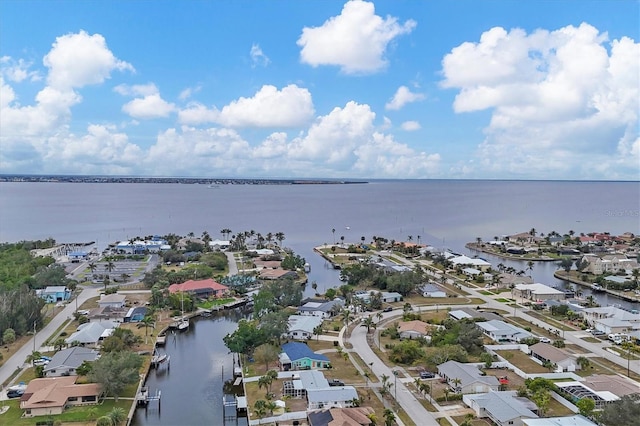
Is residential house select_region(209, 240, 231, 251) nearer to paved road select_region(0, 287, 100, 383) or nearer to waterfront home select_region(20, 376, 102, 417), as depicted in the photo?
paved road select_region(0, 287, 100, 383)

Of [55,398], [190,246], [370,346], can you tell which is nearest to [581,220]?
[190,246]

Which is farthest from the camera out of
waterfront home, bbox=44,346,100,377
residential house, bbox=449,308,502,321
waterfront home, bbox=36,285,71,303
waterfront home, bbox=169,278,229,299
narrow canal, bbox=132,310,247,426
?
waterfront home, bbox=169,278,229,299

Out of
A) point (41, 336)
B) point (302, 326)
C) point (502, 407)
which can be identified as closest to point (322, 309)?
point (302, 326)

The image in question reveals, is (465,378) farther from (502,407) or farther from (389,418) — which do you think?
(389,418)

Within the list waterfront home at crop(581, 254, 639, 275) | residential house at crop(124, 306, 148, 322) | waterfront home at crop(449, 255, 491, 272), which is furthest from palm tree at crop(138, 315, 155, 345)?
waterfront home at crop(581, 254, 639, 275)

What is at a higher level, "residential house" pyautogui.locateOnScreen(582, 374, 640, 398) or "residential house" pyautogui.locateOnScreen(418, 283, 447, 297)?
"residential house" pyautogui.locateOnScreen(582, 374, 640, 398)

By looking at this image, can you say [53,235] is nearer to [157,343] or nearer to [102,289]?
[102,289]

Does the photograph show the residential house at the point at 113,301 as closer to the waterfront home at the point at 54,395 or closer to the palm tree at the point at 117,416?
the waterfront home at the point at 54,395
